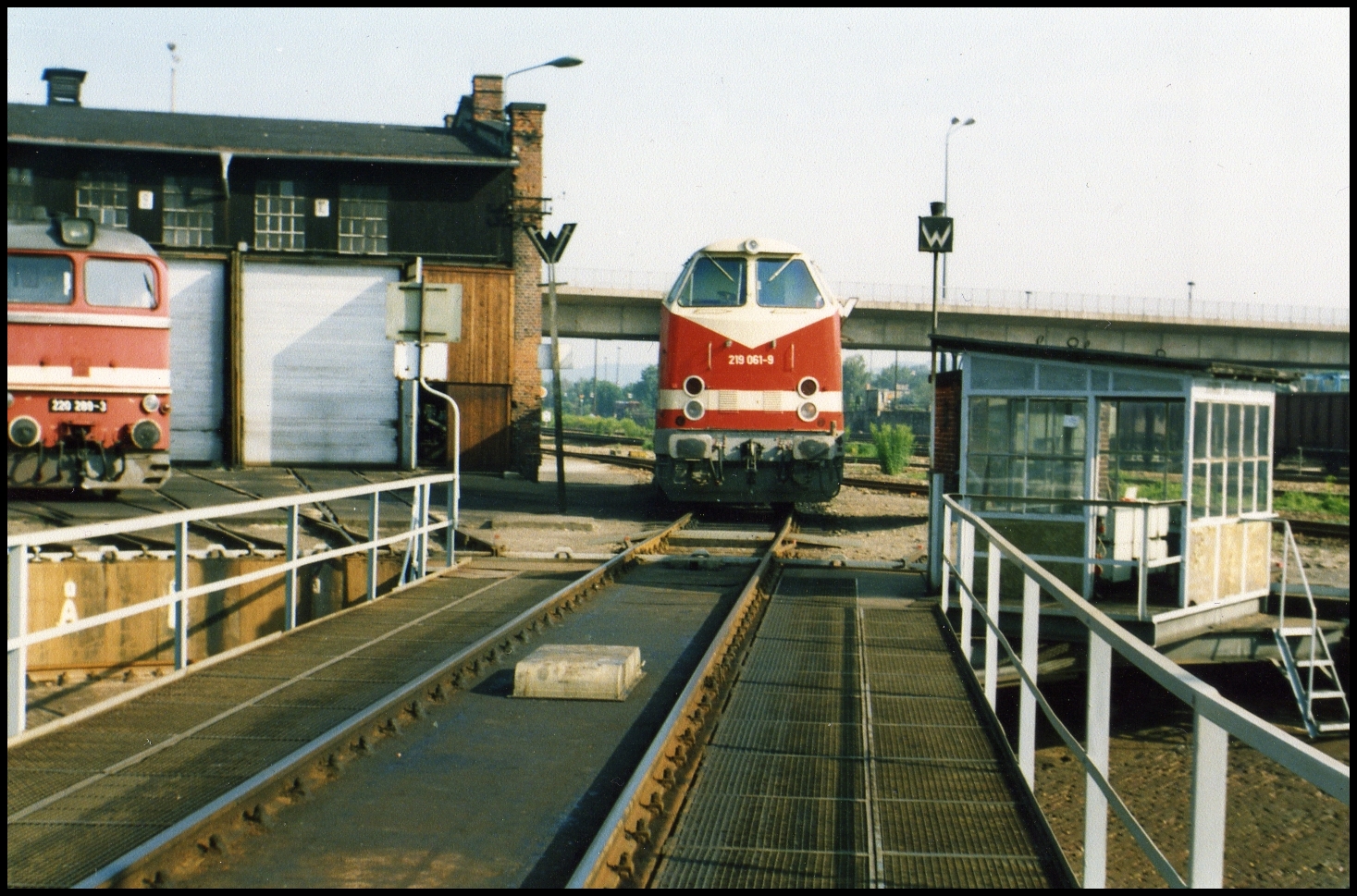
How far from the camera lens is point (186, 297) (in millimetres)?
23578

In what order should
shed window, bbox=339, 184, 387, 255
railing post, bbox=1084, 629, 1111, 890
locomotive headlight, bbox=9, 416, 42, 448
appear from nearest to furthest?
railing post, bbox=1084, 629, 1111, 890 < locomotive headlight, bbox=9, 416, 42, 448 < shed window, bbox=339, 184, 387, 255

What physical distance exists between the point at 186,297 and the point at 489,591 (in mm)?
15404

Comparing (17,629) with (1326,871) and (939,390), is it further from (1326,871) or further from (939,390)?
(939,390)

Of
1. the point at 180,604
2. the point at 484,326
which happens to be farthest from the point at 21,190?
the point at 180,604

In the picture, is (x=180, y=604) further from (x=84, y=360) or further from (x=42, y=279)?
(x=42, y=279)

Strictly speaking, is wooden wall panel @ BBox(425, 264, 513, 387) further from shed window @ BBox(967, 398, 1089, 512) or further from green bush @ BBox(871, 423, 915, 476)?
shed window @ BBox(967, 398, 1089, 512)

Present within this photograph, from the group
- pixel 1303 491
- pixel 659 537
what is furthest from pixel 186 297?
pixel 1303 491

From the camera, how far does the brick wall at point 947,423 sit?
1230 centimetres

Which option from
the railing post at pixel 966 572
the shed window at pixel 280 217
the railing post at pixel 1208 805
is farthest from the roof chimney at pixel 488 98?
the railing post at pixel 1208 805

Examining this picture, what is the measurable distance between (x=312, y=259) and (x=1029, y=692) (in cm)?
2077

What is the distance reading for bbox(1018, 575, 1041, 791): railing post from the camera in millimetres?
5609

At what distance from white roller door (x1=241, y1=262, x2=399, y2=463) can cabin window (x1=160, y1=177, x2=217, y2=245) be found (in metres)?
1.83

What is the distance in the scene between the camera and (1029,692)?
18.7 feet

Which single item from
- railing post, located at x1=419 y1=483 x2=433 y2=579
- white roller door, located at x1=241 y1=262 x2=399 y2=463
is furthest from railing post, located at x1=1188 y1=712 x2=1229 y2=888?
white roller door, located at x1=241 y1=262 x2=399 y2=463
